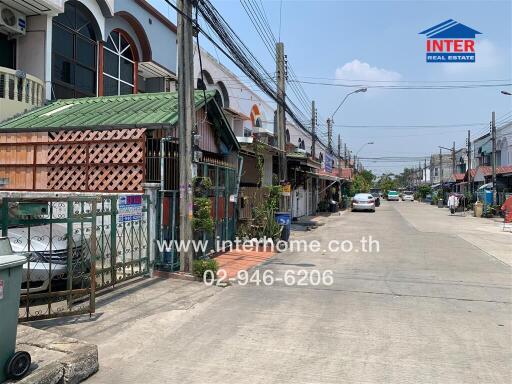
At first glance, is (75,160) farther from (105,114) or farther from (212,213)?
(212,213)

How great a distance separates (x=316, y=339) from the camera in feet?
18.9

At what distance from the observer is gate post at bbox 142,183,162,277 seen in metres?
9.41

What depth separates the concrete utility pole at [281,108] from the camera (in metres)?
17.8

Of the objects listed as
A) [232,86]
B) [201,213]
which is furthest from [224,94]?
[201,213]

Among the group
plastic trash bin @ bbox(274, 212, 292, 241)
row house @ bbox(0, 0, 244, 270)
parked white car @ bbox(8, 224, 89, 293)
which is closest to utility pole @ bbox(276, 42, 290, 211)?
plastic trash bin @ bbox(274, 212, 292, 241)

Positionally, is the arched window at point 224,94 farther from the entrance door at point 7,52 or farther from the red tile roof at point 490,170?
the red tile roof at point 490,170

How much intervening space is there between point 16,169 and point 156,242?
431cm

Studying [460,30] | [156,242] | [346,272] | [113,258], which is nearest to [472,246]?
[346,272]

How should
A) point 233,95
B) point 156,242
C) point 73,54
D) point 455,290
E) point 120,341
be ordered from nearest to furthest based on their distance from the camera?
1. point 120,341
2. point 455,290
3. point 156,242
4. point 73,54
5. point 233,95

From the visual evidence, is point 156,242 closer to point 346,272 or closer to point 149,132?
point 149,132

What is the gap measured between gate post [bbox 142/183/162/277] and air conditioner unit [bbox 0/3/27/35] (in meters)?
7.52

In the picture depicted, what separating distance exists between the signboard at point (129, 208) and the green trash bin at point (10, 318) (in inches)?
167

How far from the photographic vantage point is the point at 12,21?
1333cm

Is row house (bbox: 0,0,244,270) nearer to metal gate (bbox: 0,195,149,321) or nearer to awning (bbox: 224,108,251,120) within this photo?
metal gate (bbox: 0,195,149,321)
